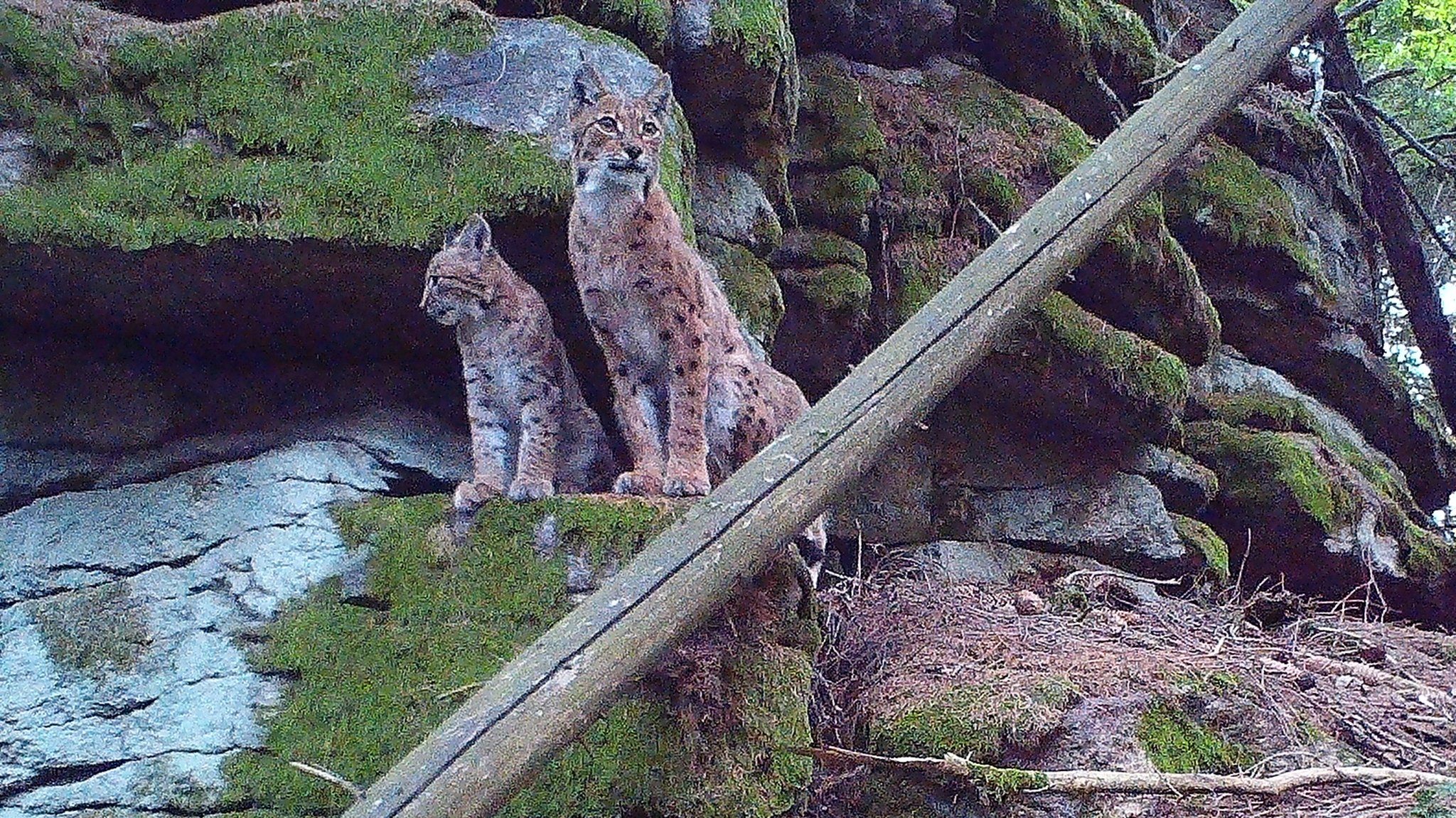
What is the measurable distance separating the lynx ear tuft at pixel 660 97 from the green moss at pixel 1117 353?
369cm

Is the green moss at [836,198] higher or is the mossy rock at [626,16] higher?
the mossy rock at [626,16]

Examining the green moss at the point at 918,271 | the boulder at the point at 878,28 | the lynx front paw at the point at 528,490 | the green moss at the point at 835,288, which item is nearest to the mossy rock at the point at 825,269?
the green moss at the point at 835,288

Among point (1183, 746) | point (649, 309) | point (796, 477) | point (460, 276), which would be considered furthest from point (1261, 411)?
point (460, 276)

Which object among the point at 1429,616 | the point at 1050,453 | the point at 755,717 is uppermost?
the point at 1050,453

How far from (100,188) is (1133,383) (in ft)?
20.6

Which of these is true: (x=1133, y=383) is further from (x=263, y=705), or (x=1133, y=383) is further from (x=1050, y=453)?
(x=263, y=705)

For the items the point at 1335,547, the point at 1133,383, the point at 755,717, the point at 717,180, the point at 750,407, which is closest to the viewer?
the point at 755,717

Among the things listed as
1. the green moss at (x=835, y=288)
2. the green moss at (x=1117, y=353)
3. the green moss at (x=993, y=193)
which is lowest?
the green moss at (x=1117, y=353)

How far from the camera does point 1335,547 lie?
30.8 ft

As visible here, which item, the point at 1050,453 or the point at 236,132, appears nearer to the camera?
the point at 236,132

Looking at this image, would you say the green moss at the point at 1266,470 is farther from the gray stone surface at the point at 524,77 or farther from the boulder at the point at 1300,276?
the gray stone surface at the point at 524,77

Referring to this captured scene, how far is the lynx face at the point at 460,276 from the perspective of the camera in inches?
201

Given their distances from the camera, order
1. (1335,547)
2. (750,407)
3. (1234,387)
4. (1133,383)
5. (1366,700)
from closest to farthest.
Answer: (750,407)
(1366,700)
(1133,383)
(1335,547)
(1234,387)

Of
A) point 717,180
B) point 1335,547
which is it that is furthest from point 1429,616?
point 717,180
